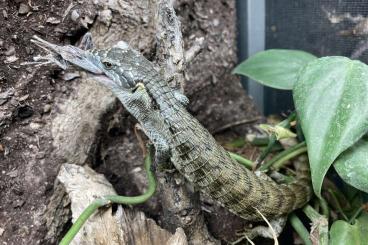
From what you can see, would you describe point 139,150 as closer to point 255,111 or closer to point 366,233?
point 255,111

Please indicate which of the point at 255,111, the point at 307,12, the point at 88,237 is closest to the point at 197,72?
the point at 255,111

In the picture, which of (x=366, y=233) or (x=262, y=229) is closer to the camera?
(x=366, y=233)

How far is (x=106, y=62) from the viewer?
1297mm

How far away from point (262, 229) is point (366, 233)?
33 cm

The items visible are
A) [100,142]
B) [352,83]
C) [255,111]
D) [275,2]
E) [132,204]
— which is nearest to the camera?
[352,83]

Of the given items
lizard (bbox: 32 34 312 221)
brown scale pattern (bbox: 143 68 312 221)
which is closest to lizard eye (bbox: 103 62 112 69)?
lizard (bbox: 32 34 312 221)

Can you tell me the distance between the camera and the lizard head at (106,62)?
51.1 inches

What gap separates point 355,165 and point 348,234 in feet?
0.72

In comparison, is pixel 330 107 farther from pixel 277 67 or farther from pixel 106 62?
pixel 106 62

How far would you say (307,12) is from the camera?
176 cm

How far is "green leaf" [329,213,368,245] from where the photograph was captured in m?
1.32

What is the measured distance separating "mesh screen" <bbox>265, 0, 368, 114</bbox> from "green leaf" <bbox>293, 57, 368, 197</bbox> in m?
0.39

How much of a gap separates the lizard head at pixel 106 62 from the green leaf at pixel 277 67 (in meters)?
0.51

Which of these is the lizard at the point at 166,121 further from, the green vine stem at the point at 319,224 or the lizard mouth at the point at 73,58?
the green vine stem at the point at 319,224
